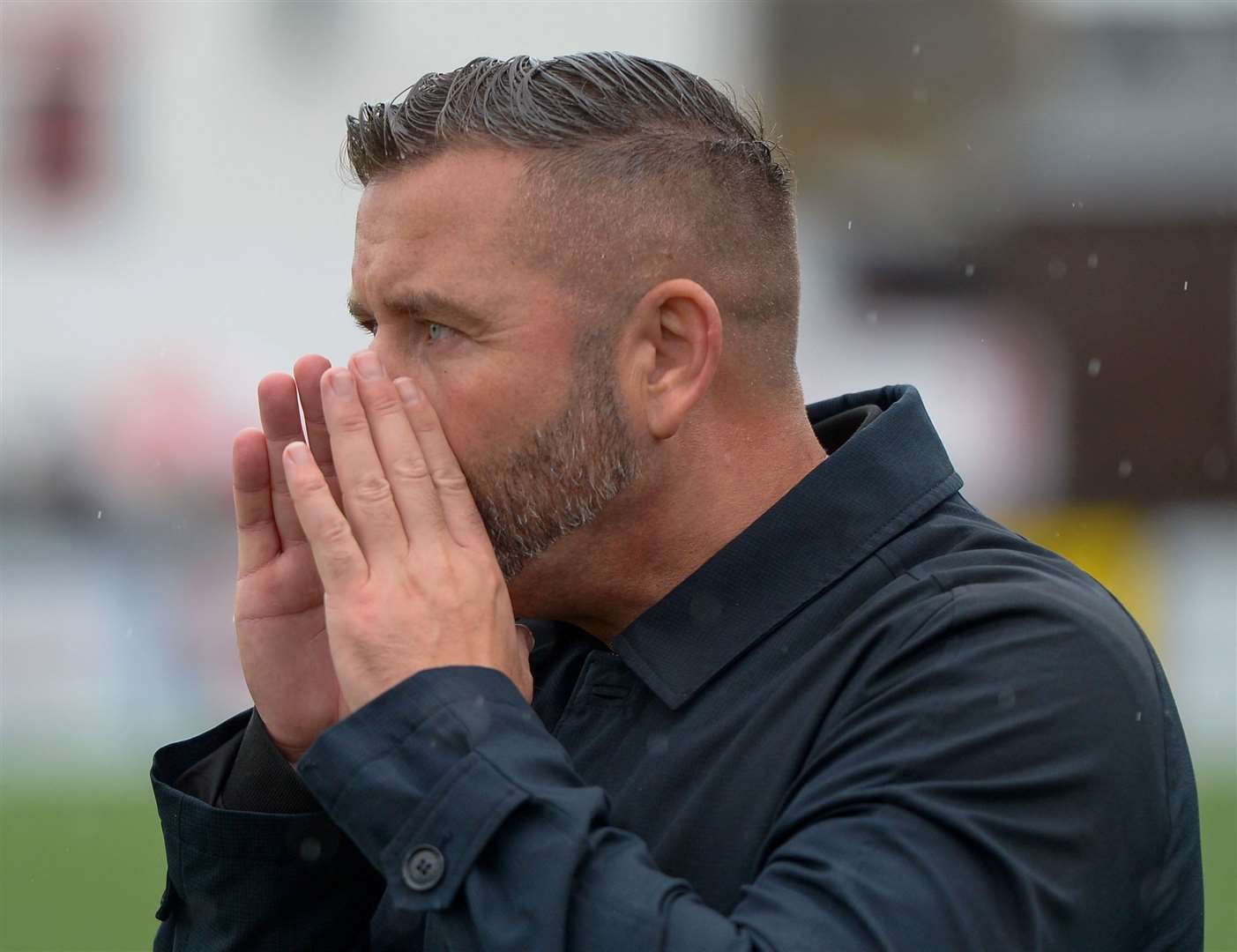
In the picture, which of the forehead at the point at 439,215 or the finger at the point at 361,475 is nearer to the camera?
the finger at the point at 361,475

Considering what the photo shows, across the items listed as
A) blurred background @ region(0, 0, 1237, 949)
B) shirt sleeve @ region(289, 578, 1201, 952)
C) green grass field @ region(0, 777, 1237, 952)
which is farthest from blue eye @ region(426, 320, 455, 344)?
blurred background @ region(0, 0, 1237, 949)

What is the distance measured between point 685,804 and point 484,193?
835 mm

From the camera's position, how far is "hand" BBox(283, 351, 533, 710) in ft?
5.88

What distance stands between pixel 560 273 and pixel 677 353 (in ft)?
0.63

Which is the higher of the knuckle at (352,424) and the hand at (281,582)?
the knuckle at (352,424)

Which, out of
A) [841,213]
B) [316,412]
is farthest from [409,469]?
[841,213]

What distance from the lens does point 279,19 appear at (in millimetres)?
13328

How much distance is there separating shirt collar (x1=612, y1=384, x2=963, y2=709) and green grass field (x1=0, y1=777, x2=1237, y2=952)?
4.98 metres

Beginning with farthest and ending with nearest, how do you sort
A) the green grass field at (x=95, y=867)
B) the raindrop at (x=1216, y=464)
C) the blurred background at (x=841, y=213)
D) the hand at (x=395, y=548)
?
the raindrop at (x=1216, y=464) < the blurred background at (x=841, y=213) < the green grass field at (x=95, y=867) < the hand at (x=395, y=548)

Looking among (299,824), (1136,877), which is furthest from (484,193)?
(1136,877)

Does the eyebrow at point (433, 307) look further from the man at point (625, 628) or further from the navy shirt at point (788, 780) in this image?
the navy shirt at point (788, 780)

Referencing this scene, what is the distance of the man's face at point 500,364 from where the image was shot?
2.09m

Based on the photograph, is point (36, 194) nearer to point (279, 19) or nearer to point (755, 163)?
point (279, 19)

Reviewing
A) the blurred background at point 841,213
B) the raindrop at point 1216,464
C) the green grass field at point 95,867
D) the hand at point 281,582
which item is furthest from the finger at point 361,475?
the raindrop at point 1216,464
